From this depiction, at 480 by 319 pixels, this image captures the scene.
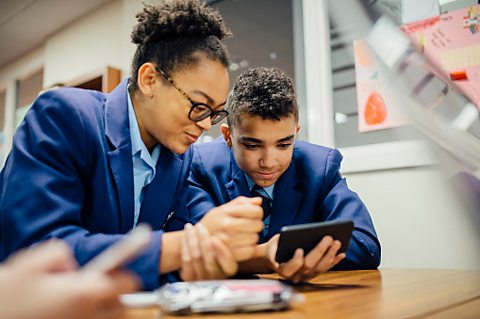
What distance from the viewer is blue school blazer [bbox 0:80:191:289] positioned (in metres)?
0.77

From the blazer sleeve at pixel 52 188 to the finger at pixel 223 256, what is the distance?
10cm

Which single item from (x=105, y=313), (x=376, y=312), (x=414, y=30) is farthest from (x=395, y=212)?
(x=105, y=313)

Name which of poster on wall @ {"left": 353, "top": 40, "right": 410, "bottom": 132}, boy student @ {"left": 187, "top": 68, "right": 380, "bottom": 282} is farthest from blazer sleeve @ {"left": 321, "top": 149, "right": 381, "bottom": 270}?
poster on wall @ {"left": 353, "top": 40, "right": 410, "bottom": 132}

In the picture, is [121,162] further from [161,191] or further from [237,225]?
[237,225]

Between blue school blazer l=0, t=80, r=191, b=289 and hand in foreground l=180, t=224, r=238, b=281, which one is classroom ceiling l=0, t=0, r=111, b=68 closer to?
blue school blazer l=0, t=80, r=191, b=289

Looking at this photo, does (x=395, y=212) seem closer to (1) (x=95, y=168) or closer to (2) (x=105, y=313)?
(1) (x=95, y=168)

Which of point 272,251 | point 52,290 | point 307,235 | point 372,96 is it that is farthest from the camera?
point 372,96

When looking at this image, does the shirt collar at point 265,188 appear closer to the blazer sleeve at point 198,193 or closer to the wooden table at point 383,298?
the blazer sleeve at point 198,193

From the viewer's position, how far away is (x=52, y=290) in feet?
1.18

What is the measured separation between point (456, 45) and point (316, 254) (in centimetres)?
124

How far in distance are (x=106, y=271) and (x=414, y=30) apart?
1.76 m

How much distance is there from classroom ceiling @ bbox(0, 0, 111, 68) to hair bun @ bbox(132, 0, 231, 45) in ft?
8.51

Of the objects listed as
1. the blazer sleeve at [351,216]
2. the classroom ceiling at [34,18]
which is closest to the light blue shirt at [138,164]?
the blazer sleeve at [351,216]

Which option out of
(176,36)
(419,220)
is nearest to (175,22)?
(176,36)
